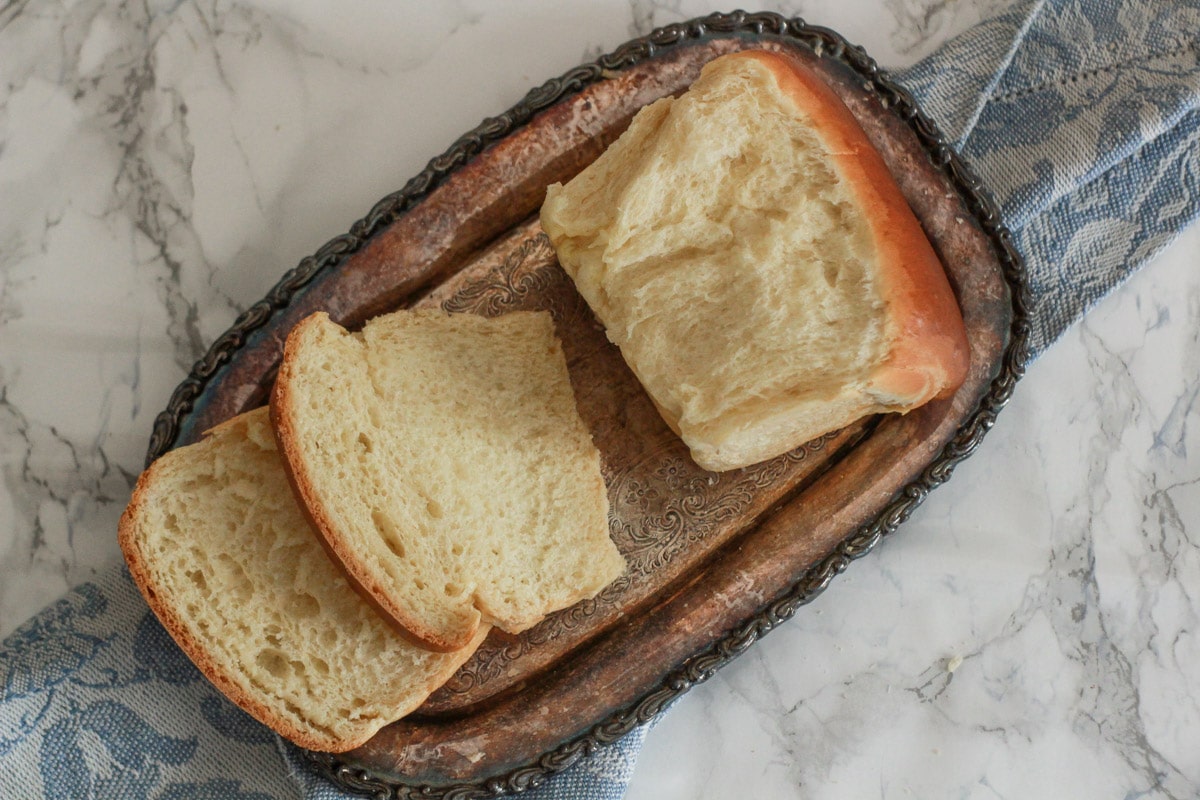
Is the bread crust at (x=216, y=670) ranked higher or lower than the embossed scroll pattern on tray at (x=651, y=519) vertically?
higher

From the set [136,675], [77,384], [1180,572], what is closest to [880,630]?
[1180,572]

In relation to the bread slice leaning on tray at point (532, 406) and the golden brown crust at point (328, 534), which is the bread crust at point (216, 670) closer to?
the bread slice leaning on tray at point (532, 406)

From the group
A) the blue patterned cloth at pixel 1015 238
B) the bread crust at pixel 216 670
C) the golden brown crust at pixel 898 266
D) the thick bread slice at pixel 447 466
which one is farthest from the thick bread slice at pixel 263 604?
A: the golden brown crust at pixel 898 266

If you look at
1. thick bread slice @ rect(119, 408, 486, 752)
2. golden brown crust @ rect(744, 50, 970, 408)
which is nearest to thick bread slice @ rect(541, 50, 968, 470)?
golden brown crust @ rect(744, 50, 970, 408)

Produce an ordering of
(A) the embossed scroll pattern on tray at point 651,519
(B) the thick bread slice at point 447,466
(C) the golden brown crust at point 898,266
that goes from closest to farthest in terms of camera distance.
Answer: (C) the golden brown crust at point 898,266, (B) the thick bread slice at point 447,466, (A) the embossed scroll pattern on tray at point 651,519

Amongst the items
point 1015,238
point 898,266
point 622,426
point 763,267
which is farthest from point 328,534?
point 1015,238
